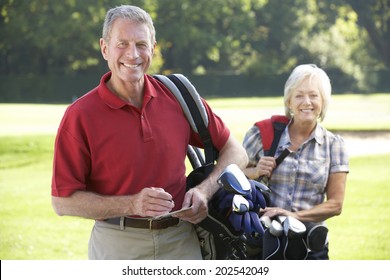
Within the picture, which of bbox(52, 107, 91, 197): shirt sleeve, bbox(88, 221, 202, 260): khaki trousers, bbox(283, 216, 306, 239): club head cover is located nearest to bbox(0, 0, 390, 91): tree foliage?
bbox(283, 216, 306, 239): club head cover

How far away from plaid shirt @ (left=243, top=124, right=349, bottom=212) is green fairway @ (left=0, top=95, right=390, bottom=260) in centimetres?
287

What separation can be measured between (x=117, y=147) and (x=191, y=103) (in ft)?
1.04

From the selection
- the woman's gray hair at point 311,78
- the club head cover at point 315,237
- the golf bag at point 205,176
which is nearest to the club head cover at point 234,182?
the golf bag at point 205,176

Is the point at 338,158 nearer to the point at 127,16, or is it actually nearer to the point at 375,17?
the point at 127,16

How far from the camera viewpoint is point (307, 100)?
2965 mm

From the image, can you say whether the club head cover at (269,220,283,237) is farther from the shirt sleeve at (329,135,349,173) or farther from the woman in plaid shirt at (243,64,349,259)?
the shirt sleeve at (329,135,349,173)

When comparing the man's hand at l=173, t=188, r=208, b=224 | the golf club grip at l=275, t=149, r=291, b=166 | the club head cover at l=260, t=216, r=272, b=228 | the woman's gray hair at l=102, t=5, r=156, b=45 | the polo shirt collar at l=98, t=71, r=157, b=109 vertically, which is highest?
the woman's gray hair at l=102, t=5, r=156, b=45

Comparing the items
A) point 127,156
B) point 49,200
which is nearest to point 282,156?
point 127,156

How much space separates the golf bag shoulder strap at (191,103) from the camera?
2.49 m

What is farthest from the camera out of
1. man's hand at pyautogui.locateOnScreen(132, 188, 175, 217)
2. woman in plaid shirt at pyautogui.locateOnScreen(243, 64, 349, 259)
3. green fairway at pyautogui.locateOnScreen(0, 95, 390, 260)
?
green fairway at pyautogui.locateOnScreen(0, 95, 390, 260)

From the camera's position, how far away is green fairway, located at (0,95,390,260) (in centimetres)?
641

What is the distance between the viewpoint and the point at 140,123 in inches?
92.7

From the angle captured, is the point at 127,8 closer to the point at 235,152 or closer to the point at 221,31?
the point at 235,152

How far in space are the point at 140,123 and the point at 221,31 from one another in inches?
505
